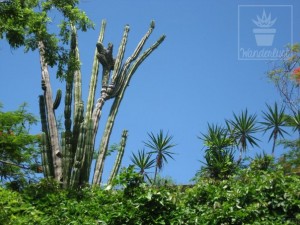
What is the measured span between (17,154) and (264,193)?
8651 millimetres

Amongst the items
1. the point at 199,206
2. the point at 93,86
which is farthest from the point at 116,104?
the point at 199,206

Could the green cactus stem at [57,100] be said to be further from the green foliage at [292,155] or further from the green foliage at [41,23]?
the green foliage at [292,155]

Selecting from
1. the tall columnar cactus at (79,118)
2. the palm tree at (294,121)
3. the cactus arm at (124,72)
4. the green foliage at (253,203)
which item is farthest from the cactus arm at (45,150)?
the palm tree at (294,121)

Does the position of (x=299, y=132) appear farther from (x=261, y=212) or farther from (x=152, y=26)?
(x=261, y=212)

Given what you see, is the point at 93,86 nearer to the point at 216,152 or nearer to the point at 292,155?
the point at 216,152

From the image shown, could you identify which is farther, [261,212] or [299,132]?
[299,132]

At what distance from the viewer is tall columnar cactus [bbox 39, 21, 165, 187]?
11.8m

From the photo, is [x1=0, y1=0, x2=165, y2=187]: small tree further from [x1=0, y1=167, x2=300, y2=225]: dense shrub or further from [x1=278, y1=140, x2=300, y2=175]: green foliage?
[x1=278, y1=140, x2=300, y2=175]: green foliage

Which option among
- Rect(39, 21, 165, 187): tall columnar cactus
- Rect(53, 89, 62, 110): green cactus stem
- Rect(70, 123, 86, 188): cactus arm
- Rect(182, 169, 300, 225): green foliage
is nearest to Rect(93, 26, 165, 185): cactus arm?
Rect(39, 21, 165, 187): tall columnar cactus

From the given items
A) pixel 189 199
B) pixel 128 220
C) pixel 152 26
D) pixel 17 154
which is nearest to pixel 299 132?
pixel 152 26

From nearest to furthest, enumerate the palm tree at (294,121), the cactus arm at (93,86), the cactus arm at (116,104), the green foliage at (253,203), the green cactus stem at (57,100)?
the green foliage at (253,203), the green cactus stem at (57,100), the cactus arm at (116,104), the cactus arm at (93,86), the palm tree at (294,121)

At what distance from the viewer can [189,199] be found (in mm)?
8219

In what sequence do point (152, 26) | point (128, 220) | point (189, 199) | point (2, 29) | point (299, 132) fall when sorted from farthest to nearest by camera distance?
1. point (299, 132)
2. point (152, 26)
3. point (2, 29)
4. point (189, 199)
5. point (128, 220)

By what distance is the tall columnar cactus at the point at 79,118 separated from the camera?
11.8m
